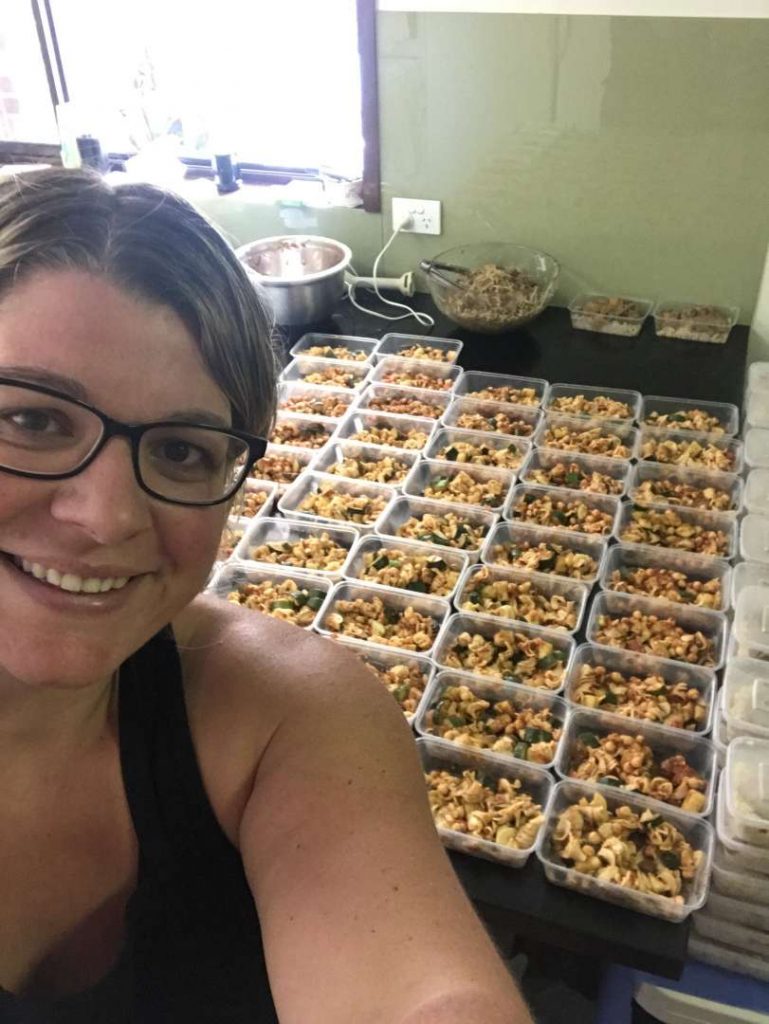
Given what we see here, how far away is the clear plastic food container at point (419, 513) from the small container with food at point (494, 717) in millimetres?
386

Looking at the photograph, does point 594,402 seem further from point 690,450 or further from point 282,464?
point 282,464

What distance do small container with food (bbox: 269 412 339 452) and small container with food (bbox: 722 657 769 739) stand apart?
1.00 meters

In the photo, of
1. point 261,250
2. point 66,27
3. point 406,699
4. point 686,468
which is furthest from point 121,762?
point 66,27

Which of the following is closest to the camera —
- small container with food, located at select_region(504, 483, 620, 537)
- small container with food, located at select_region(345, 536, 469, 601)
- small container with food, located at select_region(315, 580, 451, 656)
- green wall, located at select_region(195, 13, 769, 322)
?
small container with food, located at select_region(315, 580, 451, 656)

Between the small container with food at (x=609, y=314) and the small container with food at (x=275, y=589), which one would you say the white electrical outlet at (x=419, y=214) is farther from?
the small container with food at (x=275, y=589)

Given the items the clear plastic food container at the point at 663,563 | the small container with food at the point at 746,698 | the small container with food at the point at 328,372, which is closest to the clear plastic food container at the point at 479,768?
the small container with food at the point at 746,698

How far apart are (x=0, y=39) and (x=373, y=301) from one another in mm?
1364

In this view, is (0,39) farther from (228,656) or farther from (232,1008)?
(232,1008)

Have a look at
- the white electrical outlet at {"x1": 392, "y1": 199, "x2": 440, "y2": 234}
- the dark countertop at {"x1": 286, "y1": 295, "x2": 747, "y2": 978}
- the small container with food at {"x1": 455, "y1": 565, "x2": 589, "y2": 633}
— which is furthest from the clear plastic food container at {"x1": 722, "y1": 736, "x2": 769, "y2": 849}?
the white electrical outlet at {"x1": 392, "y1": 199, "x2": 440, "y2": 234}

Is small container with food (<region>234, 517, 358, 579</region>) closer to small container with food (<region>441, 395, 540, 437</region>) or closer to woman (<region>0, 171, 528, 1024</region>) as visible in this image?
small container with food (<region>441, 395, 540, 437</region>)

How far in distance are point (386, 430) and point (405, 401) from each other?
12cm

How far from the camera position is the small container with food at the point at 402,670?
1.42m

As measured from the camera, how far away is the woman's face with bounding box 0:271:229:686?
74 cm

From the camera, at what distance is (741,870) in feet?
3.85
